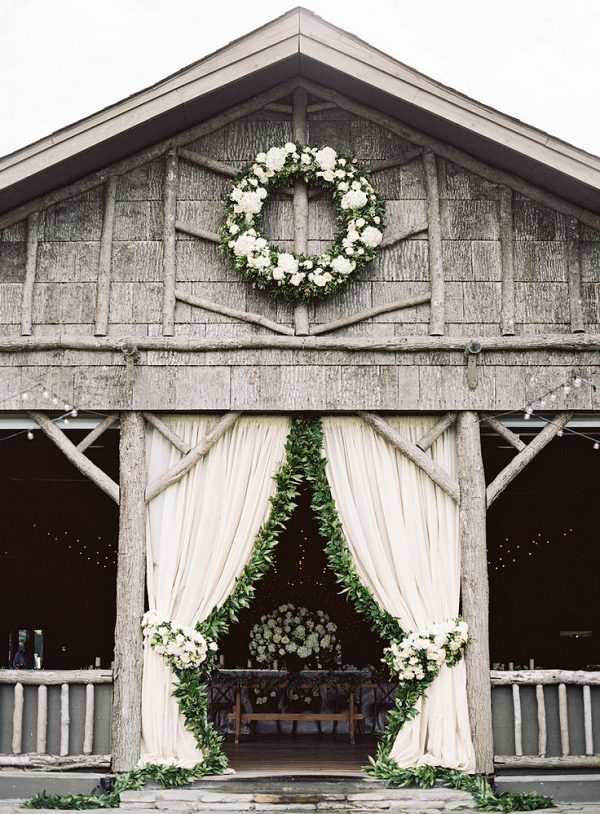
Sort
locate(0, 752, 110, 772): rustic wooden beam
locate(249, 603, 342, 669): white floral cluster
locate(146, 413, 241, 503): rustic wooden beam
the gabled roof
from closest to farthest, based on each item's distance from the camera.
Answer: locate(0, 752, 110, 772): rustic wooden beam → the gabled roof → locate(146, 413, 241, 503): rustic wooden beam → locate(249, 603, 342, 669): white floral cluster

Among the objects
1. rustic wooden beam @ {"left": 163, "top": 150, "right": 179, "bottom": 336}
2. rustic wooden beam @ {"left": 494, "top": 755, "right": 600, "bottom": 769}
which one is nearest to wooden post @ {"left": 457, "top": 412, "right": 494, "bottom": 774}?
rustic wooden beam @ {"left": 494, "top": 755, "right": 600, "bottom": 769}

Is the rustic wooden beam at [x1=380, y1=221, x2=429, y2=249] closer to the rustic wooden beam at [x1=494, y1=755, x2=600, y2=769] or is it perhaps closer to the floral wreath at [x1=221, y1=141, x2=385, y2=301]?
the floral wreath at [x1=221, y1=141, x2=385, y2=301]

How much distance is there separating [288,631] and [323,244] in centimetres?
553

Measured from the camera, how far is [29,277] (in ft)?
30.1

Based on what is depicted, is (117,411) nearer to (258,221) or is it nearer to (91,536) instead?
(258,221)

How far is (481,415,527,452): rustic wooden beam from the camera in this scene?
887 centimetres

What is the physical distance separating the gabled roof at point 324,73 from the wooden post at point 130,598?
2.36 metres

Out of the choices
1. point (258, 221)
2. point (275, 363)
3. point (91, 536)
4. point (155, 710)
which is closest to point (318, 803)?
point (155, 710)

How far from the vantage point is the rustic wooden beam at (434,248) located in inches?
356

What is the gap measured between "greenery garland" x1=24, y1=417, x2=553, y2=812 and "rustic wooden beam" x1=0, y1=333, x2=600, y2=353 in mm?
718

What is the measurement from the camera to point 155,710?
28.0 ft

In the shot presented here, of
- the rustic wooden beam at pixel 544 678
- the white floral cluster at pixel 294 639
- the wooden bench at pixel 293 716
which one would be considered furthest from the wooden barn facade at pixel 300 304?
the white floral cluster at pixel 294 639

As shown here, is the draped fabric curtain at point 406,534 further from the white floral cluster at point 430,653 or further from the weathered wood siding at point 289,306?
the weathered wood siding at point 289,306

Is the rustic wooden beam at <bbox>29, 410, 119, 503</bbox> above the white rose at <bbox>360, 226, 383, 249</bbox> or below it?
below
